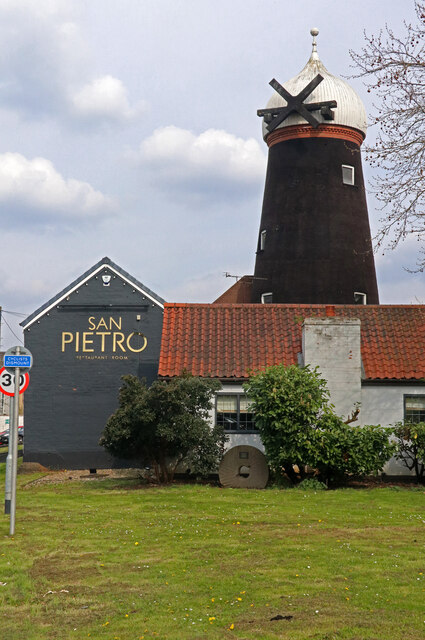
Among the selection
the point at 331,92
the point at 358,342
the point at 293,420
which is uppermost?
the point at 331,92

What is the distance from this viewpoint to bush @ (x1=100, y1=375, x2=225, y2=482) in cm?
2209

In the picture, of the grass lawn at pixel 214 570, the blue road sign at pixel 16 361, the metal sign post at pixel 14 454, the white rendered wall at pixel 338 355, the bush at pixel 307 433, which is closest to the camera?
the grass lawn at pixel 214 570

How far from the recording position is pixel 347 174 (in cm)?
3650

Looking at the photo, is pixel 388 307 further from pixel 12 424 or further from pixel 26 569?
pixel 26 569

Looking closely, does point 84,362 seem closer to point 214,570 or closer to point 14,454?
point 14,454

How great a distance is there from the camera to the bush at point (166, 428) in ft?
72.5

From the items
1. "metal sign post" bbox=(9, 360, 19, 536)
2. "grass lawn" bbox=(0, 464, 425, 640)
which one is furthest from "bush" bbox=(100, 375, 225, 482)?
"metal sign post" bbox=(9, 360, 19, 536)

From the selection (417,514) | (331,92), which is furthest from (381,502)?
(331,92)

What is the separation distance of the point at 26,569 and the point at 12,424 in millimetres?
3423

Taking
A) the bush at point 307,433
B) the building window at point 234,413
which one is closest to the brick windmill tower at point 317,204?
the building window at point 234,413

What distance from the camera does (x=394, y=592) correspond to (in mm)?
10023

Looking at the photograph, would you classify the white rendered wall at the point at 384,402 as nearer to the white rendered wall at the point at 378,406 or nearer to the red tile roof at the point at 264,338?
the white rendered wall at the point at 378,406

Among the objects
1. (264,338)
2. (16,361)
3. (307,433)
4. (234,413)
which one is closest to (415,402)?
(307,433)

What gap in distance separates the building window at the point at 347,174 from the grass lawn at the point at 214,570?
20.3 m
